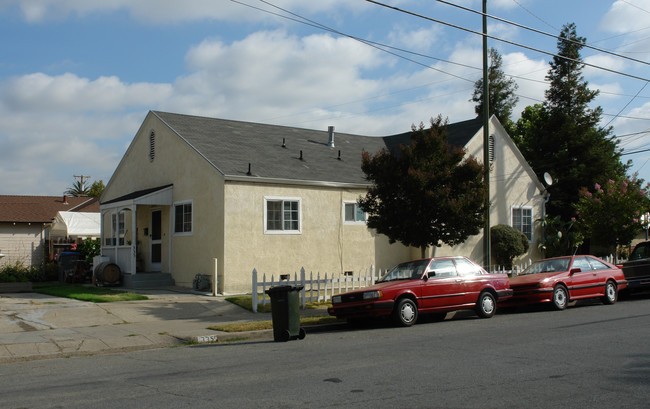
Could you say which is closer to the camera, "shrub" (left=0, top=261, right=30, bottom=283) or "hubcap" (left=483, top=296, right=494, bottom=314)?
"hubcap" (left=483, top=296, right=494, bottom=314)

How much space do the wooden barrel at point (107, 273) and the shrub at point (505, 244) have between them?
46.9ft

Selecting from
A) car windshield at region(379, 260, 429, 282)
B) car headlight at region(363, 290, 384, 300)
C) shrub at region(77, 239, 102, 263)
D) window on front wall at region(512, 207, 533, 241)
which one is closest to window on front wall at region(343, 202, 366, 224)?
car windshield at region(379, 260, 429, 282)

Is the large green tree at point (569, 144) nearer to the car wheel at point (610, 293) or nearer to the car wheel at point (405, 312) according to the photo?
the car wheel at point (610, 293)

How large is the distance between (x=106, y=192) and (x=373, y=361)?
20.7 m

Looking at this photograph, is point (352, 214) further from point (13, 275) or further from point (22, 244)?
point (22, 244)

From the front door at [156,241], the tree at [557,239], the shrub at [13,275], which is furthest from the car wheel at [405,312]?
the tree at [557,239]

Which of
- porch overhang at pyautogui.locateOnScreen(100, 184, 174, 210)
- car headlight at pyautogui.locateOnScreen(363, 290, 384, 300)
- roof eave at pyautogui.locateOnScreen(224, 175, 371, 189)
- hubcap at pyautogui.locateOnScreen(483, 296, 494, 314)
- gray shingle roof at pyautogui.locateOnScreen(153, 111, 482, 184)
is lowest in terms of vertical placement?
hubcap at pyautogui.locateOnScreen(483, 296, 494, 314)

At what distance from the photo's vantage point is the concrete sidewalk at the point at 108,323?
10789 mm

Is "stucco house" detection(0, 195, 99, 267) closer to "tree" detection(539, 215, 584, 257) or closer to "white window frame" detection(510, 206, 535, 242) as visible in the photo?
"white window frame" detection(510, 206, 535, 242)

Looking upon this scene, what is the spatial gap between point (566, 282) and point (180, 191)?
12483 mm

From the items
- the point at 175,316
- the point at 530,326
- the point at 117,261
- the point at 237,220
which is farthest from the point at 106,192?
the point at 530,326

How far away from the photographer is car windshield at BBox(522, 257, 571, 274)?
16.1 m

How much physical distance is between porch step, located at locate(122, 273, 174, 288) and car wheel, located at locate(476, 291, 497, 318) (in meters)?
10.9

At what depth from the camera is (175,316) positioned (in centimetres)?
1431
